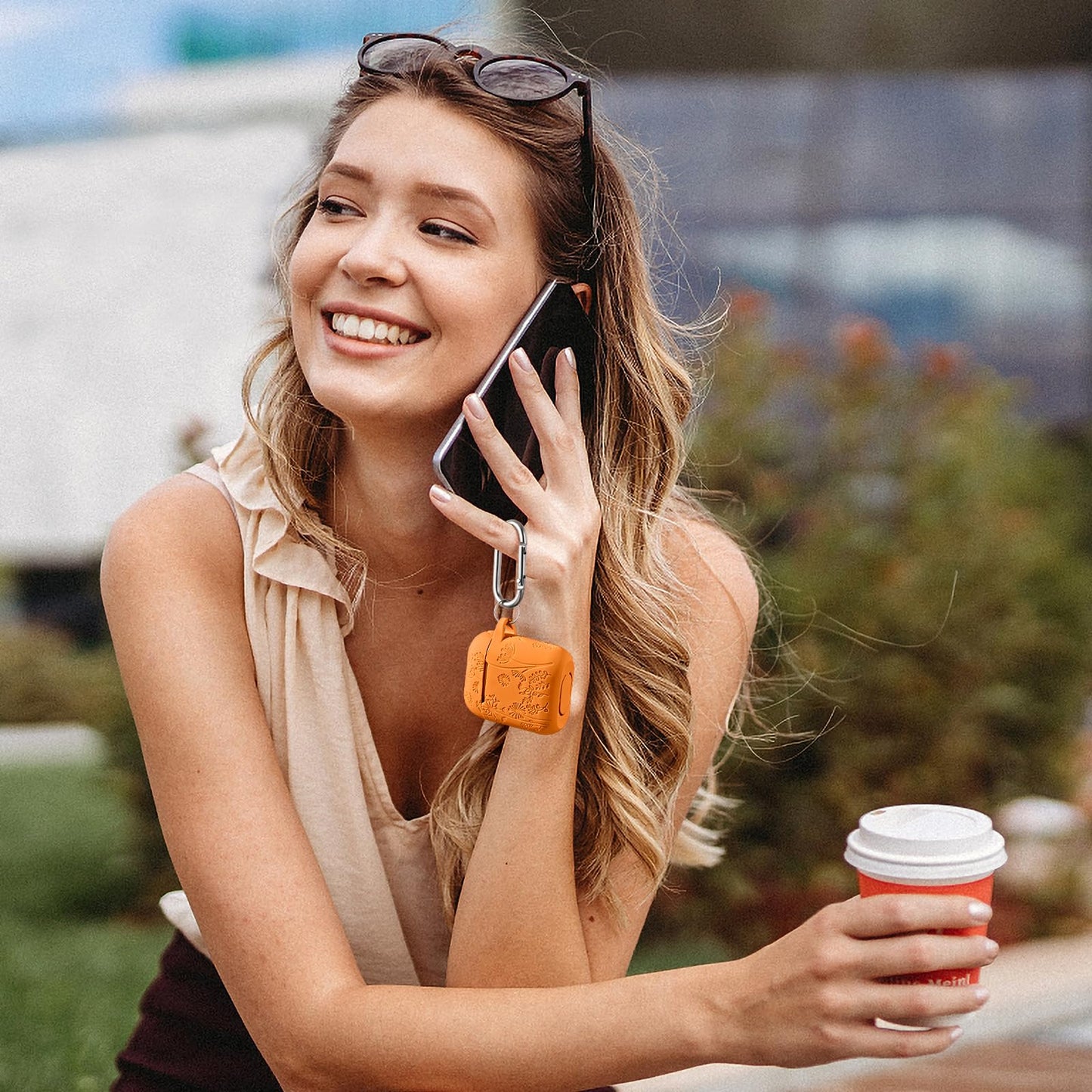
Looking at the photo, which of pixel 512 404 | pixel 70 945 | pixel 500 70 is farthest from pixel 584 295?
pixel 70 945

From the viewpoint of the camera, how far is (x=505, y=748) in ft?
6.73

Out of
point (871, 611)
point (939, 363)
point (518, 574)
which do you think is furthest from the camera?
point (939, 363)

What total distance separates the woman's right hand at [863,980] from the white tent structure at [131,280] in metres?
4.66

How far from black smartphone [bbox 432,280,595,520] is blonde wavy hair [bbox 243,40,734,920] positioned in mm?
81

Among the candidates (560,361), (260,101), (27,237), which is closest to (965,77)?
(260,101)

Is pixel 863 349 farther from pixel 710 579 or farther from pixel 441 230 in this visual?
pixel 441 230

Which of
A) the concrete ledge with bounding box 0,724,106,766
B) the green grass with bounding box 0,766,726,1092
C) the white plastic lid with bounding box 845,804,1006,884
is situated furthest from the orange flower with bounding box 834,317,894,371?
the concrete ledge with bounding box 0,724,106,766

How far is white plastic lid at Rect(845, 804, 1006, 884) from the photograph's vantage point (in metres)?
1.46

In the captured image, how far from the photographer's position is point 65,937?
4535mm

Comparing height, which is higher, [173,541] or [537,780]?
[173,541]

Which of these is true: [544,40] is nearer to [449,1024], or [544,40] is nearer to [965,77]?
[449,1024]

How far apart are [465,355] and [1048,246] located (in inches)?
396

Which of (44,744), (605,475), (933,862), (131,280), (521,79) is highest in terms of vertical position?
(131,280)

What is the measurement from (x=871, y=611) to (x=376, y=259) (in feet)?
8.83
